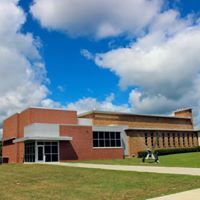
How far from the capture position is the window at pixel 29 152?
126 ft

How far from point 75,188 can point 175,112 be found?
54.9 metres

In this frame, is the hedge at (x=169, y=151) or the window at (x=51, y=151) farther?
the hedge at (x=169, y=151)

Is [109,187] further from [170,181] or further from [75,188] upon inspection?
[170,181]

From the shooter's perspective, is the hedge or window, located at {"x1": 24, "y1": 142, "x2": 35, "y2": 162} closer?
window, located at {"x1": 24, "y1": 142, "x2": 35, "y2": 162}

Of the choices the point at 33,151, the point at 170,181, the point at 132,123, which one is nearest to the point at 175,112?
the point at 132,123

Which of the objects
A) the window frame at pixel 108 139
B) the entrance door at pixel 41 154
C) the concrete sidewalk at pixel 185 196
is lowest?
the concrete sidewalk at pixel 185 196

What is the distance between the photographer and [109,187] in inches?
522

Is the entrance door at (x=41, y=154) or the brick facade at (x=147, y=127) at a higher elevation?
the brick facade at (x=147, y=127)

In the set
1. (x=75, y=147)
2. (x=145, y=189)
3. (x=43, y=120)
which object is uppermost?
(x=43, y=120)

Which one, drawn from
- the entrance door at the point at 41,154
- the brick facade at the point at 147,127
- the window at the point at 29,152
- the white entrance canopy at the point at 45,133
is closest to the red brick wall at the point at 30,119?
the window at the point at 29,152

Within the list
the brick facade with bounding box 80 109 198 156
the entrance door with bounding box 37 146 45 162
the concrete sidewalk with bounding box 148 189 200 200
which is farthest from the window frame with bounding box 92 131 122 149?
the concrete sidewalk with bounding box 148 189 200 200

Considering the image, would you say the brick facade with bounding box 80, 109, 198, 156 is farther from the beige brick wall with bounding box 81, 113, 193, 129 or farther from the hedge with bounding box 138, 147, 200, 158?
the hedge with bounding box 138, 147, 200, 158

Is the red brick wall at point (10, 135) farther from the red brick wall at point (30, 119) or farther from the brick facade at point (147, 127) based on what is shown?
the brick facade at point (147, 127)

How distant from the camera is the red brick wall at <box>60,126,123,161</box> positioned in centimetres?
3944
